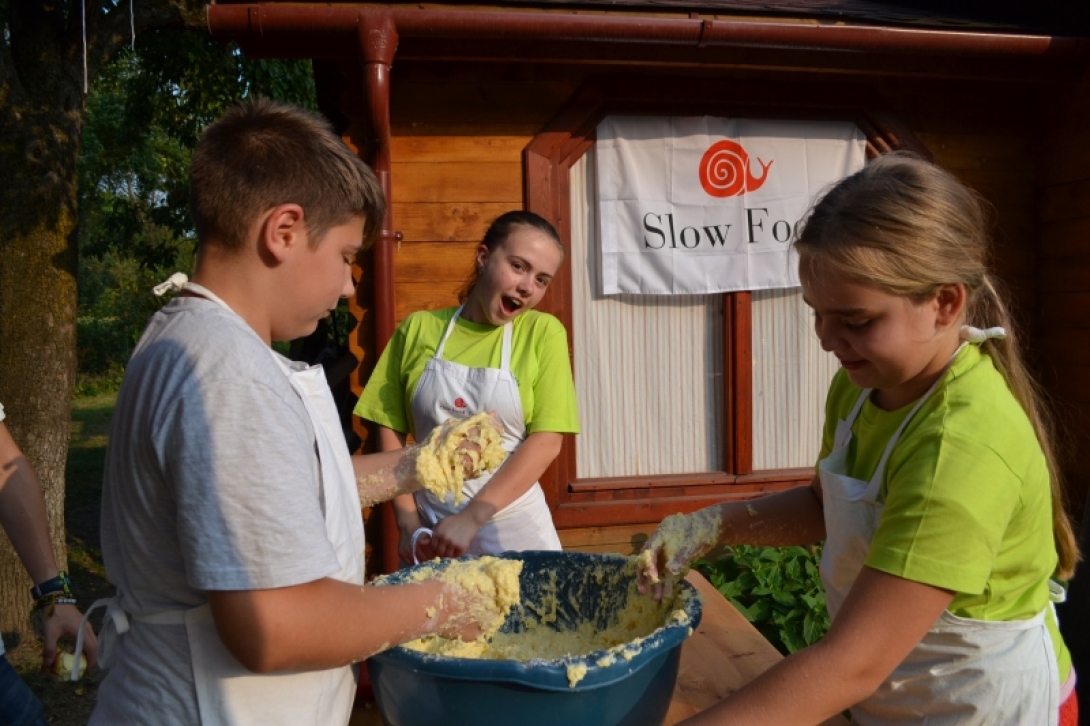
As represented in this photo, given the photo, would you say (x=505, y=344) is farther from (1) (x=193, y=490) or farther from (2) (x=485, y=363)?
(1) (x=193, y=490)

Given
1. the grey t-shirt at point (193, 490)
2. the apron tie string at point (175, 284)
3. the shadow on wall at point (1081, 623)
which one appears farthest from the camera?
the shadow on wall at point (1081, 623)

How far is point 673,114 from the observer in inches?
164

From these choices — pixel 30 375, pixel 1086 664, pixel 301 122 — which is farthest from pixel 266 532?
pixel 30 375

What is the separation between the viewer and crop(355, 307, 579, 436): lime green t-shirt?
2586mm

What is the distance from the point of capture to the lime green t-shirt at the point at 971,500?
3.78ft

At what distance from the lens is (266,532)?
1.03 m

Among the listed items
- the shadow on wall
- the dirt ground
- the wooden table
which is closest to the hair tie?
the wooden table

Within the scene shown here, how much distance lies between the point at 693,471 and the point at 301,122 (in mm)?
3575

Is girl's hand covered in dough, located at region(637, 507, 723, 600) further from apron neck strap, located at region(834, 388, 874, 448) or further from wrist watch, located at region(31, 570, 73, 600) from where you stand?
wrist watch, located at region(31, 570, 73, 600)

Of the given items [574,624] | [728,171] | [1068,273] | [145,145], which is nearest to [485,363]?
[574,624]

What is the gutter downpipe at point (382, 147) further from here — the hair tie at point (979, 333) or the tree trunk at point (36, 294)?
the hair tie at point (979, 333)

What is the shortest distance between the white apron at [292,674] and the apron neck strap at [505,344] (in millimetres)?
1242

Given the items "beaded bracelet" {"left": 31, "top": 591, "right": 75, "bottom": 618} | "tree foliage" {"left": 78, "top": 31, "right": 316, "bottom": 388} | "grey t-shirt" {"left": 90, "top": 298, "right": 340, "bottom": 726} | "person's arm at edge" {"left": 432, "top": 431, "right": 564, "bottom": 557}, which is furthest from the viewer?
"tree foliage" {"left": 78, "top": 31, "right": 316, "bottom": 388}

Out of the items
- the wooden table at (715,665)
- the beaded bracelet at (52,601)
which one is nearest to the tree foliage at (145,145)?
Result: the beaded bracelet at (52,601)
